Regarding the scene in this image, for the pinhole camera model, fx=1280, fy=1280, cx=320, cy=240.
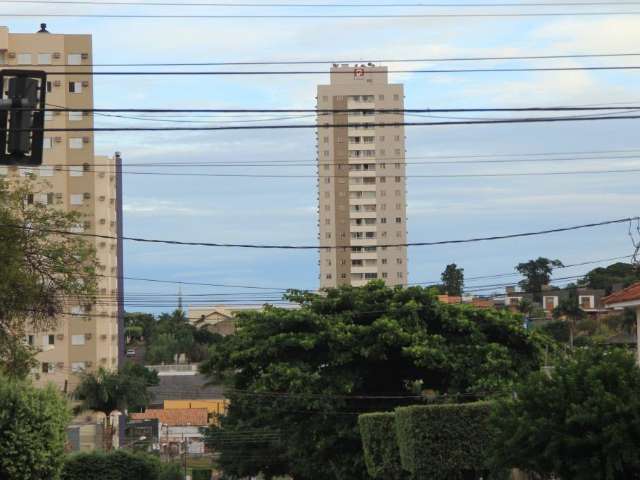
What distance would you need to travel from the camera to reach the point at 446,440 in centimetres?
2931

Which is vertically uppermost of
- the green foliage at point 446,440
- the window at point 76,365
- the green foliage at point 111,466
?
the window at point 76,365

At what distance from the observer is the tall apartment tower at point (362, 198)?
14525 centimetres

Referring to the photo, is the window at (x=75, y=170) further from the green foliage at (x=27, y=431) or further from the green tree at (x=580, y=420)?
the green tree at (x=580, y=420)

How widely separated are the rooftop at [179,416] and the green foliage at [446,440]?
63.9 meters

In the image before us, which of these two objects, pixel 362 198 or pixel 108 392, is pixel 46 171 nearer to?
pixel 108 392

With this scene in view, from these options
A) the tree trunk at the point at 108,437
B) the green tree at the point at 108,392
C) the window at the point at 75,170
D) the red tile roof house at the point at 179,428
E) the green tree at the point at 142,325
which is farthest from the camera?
the green tree at the point at 142,325

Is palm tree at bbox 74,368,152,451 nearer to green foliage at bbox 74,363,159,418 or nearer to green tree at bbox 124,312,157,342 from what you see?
green foliage at bbox 74,363,159,418

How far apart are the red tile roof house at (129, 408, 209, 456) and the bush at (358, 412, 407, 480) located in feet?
154

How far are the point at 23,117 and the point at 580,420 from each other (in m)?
9.01

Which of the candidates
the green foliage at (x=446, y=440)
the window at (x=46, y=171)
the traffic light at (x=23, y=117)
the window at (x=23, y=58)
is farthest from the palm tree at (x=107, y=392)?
the traffic light at (x=23, y=117)

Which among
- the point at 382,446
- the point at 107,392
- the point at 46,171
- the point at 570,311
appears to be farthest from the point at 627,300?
the point at 46,171

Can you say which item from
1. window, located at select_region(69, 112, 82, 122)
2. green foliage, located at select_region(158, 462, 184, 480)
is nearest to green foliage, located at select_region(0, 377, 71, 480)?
green foliage, located at select_region(158, 462, 184, 480)

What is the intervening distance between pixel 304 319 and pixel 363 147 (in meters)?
104

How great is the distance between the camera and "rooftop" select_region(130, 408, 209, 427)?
9338 cm
